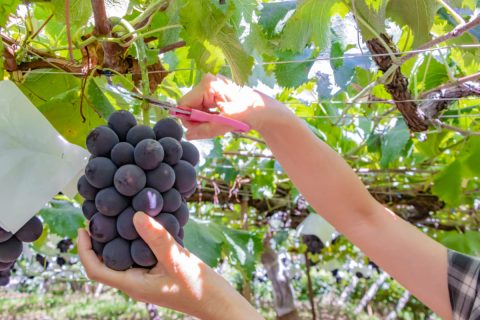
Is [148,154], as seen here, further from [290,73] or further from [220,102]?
[290,73]

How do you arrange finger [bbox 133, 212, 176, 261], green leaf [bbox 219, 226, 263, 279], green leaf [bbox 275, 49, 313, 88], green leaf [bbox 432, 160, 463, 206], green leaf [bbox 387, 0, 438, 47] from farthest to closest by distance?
green leaf [bbox 432, 160, 463, 206], green leaf [bbox 219, 226, 263, 279], green leaf [bbox 275, 49, 313, 88], green leaf [bbox 387, 0, 438, 47], finger [bbox 133, 212, 176, 261]

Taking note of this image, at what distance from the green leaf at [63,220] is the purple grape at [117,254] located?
1.82 meters

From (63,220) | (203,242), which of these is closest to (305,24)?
(203,242)

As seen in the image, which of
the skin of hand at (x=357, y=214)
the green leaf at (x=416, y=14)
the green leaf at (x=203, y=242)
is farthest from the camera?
the green leaf at (x=203, y=242)

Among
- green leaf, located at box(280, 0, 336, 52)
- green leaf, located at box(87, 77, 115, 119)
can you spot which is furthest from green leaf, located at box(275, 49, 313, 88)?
green leaf, located at box(87, 77, 115, 119)

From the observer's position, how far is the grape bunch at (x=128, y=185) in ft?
2.31

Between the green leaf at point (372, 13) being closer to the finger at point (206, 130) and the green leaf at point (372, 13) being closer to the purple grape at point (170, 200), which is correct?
the finger at point (206, 130)

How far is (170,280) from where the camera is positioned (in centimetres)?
73

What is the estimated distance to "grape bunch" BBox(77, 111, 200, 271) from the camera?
704 millimetres

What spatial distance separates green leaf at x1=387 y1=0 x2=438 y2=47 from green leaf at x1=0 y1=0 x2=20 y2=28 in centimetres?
68

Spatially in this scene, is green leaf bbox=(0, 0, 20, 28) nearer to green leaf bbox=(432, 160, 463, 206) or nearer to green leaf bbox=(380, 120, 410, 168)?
green leaf bbox=(380, 120, 410, 168)

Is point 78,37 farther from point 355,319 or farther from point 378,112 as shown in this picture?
point 355,319

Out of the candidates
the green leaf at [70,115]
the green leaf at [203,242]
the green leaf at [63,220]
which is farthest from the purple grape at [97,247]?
the green leaf at [63,220]

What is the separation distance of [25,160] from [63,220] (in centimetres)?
185
